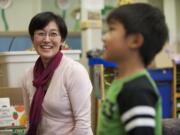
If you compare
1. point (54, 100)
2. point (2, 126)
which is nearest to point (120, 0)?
point (2, 126)

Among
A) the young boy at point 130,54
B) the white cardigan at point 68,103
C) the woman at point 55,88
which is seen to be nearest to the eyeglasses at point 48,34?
the woman at point 55,88

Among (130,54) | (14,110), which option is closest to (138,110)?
(130,54)

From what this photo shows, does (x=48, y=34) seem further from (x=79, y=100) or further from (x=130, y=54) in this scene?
(x=130, y=54)

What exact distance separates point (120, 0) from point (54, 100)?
5.99 feet

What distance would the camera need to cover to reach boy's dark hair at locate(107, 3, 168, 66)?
0.88 m

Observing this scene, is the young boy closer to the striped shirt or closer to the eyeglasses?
the striped shirt

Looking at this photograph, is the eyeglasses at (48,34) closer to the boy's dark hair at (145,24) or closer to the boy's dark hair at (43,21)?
the boy's dark hair at (43,21)

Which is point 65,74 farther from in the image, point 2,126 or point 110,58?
point 2,126

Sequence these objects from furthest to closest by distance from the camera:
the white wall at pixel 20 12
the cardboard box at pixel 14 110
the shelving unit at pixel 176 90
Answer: the white wall at pixel 20 12, the shelving unit at pixel 176 90, the cardboard box at pixel 14 110

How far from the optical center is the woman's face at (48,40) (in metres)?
1.72

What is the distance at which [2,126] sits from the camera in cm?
247

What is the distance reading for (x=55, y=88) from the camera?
5.30ft

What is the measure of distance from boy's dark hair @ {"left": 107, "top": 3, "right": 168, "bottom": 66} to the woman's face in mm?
847

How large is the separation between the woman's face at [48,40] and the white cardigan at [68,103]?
12 cm
